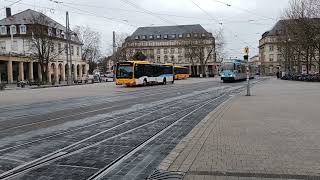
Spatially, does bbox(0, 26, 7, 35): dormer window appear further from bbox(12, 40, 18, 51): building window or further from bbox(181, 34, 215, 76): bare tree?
bbox(181, 34, 215, 76): bare tree

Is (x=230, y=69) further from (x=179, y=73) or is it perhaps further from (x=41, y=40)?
(x=41, y=40)

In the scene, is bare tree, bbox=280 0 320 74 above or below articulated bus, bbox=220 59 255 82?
above

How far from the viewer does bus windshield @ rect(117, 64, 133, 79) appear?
155 feet

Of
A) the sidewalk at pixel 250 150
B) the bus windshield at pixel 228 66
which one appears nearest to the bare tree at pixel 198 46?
the bus windshield at pixel 228 66

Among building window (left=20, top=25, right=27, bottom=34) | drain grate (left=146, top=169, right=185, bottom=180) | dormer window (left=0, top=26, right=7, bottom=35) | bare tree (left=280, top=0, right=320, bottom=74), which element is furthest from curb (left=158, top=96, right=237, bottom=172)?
dormer window (left=0, top=26, right=7, bottom=35)

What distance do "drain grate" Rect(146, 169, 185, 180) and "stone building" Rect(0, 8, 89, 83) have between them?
211ft

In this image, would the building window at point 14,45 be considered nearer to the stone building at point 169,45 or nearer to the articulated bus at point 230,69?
the articulated bus at point 230,69

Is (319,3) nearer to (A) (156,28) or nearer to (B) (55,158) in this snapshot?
(B) (55,158)

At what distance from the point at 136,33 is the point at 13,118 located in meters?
141

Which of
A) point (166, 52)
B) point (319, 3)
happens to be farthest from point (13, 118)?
point (166, 52)

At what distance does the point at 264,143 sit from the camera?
964 centimetres

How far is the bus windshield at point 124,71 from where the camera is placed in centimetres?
4738

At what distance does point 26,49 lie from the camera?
8419 centimetres

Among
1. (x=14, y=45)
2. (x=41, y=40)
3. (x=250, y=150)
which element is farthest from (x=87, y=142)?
(x=14, y=45)
